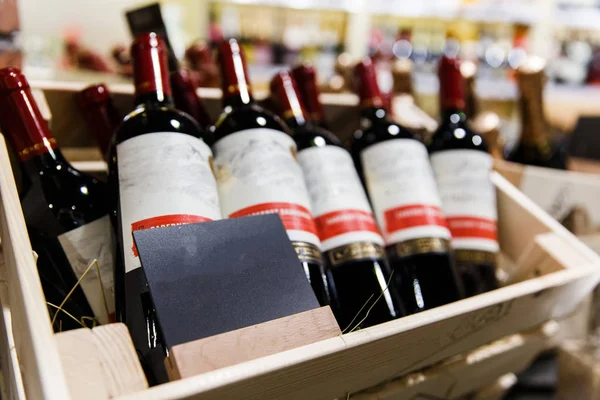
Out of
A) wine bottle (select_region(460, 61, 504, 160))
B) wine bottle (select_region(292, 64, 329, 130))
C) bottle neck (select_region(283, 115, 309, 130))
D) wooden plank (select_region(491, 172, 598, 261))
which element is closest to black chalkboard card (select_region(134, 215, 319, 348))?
bottle neck (select_region(283, 115, 309, 130))

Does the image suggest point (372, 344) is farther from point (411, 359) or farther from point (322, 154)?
point (322, 154)

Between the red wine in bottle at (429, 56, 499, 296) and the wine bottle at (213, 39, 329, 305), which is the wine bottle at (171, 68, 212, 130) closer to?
the wine bottle at (213, 39, 329, 305)

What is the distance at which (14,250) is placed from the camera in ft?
1.31

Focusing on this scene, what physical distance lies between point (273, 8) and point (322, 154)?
2179mm

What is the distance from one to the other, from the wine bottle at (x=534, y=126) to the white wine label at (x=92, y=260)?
0.92 m

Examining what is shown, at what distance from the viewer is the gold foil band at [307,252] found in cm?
53

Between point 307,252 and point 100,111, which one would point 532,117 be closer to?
point 307,252

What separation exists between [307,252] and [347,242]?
0.06 m

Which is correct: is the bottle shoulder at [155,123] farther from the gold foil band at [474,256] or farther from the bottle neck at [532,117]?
the bottle neck at [532,117]

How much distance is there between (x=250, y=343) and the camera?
1.30 ft

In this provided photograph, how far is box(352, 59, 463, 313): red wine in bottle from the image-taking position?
617 mm

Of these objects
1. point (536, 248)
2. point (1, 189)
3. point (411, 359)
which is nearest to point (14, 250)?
point (1, 189)

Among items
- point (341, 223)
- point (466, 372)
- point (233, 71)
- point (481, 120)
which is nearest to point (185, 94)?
point (233, 71)

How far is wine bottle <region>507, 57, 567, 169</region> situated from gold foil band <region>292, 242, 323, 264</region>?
29.8 inches
